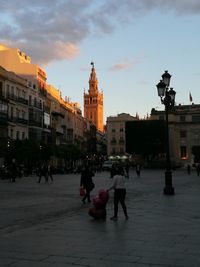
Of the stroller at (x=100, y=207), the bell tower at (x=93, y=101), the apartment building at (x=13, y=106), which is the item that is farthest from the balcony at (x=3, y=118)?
the bell tower at (x=93, y=101)

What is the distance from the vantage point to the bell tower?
7456 inches

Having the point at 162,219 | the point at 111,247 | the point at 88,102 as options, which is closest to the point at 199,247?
the point at 111,247

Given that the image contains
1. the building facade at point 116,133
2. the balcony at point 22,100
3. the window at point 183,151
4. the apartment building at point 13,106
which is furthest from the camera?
the building facade at point 116,133

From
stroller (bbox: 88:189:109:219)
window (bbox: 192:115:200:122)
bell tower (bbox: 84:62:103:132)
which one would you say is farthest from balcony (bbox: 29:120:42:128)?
bell tower (bbox: 84:62:103:132)

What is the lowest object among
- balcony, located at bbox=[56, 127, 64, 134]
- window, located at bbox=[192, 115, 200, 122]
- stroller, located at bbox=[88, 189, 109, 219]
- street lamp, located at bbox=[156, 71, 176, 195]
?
stroller, located at bbox=[88, 189, 109, 219]

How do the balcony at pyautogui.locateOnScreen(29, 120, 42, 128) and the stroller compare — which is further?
the balcony at pyautogui.locateOnScreen(29, 120, 42, 128)

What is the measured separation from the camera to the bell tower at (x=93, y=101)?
189 metres

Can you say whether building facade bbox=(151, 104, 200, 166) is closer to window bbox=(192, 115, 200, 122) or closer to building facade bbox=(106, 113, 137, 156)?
window bbox=(192, 115, 200, 122)

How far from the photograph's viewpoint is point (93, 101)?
189875 mm

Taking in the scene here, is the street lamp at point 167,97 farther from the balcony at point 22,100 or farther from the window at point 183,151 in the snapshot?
the window at point 183,151

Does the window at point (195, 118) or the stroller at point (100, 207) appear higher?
the window at point (195, 118)

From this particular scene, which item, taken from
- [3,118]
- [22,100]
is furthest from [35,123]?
[3,118]

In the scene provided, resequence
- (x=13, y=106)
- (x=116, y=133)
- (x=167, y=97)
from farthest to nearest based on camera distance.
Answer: (x=116, y=133) < (x=13, y=106) < (x=167, y=97)

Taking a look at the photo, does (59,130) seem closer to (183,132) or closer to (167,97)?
(183,132)
